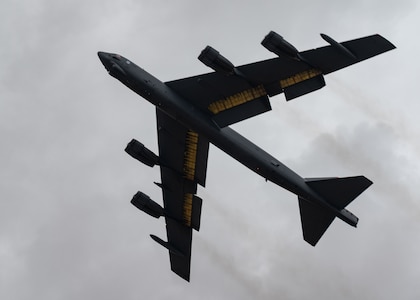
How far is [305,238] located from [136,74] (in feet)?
69.5

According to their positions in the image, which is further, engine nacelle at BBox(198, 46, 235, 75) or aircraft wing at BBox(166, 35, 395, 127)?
engine nacelle at BBox(198, 46, 235, 75)

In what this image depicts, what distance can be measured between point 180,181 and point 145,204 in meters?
4.01

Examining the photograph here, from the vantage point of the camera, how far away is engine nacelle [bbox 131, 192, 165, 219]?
68625 millimetres

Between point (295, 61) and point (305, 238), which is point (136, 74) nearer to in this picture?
point (295, 61)

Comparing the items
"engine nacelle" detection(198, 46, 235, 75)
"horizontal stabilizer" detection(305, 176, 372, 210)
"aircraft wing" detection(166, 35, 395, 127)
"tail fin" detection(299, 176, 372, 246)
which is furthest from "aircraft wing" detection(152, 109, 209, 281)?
"horizontal stabilizer" detection(305, 176, 372, 210)

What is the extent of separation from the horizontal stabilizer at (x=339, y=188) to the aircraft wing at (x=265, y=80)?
7933 millimetres

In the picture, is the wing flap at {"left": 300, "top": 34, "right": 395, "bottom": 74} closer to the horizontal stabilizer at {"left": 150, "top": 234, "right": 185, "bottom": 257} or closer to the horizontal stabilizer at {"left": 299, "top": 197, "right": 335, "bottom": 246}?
the horizontal stabilizer at {"left": 299, "top": 197, "right": 335, "bottom": 246}

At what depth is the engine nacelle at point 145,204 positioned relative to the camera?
6862 centimetres

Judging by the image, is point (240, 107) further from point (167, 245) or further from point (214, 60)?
point (167, 245)

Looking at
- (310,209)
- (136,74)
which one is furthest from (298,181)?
(136,74)

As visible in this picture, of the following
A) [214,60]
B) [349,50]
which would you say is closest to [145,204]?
[214,60]

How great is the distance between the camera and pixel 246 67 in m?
58.8

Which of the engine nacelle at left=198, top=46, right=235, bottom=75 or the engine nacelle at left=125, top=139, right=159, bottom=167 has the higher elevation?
the engine nacelle at left=198, top=46, right=235, bottom=75

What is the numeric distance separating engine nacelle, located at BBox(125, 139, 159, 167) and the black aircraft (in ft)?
0.29
